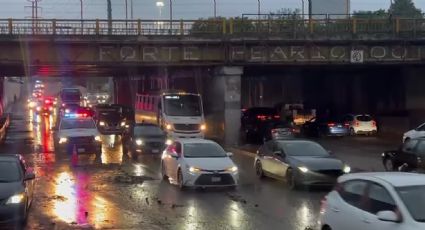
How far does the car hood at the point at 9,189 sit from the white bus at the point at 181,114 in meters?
24.3

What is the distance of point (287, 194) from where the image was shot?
18062 millimetres

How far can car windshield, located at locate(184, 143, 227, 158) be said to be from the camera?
19922 millimetres

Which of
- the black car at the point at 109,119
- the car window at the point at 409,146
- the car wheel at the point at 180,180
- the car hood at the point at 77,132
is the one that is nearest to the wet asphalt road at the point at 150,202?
the car wheel at the point at 180,180

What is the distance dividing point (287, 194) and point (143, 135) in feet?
44.8

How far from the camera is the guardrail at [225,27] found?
38812 millimetres

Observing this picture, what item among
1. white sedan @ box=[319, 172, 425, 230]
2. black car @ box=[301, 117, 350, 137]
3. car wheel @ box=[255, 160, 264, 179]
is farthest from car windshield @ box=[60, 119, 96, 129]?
white sedan @ box=[319, 172, 425, 230]

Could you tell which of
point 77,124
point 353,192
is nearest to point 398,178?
point 353,192

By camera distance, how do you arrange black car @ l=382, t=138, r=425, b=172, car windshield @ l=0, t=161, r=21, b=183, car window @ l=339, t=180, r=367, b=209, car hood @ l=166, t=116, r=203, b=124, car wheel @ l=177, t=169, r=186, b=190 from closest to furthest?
car window @ l=339, t=180, r=367, b=209 → car windshield @ l=0, t=161, r=21, b=183 → car wheel @ l=177, t=169, r=186, b=190 → black car @ l=382, t=138, r=425, b=172 → car hood @ l=166, t=116, r=203, b=124

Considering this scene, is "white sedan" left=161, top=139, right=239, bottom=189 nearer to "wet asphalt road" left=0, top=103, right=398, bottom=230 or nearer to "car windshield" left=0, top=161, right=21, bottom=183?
"wet asphalt road" left=0, top=103, right=398, bottom=230

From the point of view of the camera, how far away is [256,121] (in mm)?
42531

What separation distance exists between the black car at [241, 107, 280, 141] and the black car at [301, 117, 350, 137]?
4.32 m

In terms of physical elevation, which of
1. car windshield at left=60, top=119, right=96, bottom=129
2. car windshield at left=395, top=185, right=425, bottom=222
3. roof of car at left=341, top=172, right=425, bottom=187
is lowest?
car windshield at left=60, top=119, right=96, bottom=129

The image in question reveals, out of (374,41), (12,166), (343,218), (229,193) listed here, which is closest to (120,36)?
(374,41)

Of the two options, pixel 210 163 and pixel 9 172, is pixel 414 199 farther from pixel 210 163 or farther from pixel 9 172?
pixel 210 163
